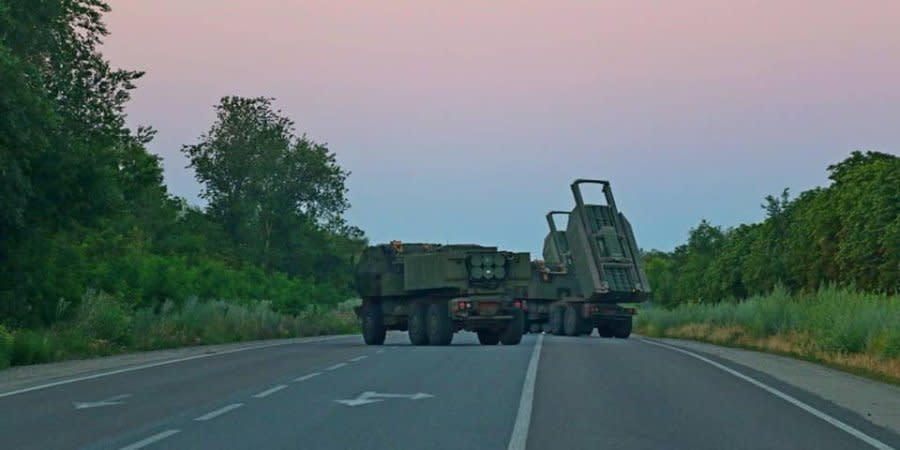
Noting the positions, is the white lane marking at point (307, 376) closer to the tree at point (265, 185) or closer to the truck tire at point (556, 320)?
the truck tire at point (556, 320)

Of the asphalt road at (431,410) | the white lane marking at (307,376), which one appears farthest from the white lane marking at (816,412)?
the white lane marking at (307,376)

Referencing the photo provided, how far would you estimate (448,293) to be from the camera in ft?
125

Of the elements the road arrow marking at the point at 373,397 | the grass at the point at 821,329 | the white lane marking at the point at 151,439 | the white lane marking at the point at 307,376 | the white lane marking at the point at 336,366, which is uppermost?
the grass at the point at 821,329

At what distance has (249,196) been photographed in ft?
263

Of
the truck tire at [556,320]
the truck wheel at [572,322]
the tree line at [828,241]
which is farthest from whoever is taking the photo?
the tree line at [828,241]

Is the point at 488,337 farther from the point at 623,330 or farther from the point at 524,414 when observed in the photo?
the point at 524,414

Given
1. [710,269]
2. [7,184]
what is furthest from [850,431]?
[710,269]

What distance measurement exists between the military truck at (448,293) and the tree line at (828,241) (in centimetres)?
1020

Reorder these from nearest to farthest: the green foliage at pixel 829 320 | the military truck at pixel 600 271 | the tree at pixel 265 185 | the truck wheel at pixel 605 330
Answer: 1. the green foliage at pixel 829 320
2. the military truck at pixel 600 271
3. the truck wheel at pixel 605 330
4. the tree at pixel 265 185

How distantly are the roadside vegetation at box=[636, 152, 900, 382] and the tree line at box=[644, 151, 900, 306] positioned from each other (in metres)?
0.06

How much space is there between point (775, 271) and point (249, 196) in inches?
1171

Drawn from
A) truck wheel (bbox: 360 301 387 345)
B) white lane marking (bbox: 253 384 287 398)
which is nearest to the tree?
truck wheel (bbox: 360 301 387 345)

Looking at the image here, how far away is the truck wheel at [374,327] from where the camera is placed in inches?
1593

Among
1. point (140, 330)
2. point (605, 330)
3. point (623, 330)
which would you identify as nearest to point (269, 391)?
point (140, 330)
